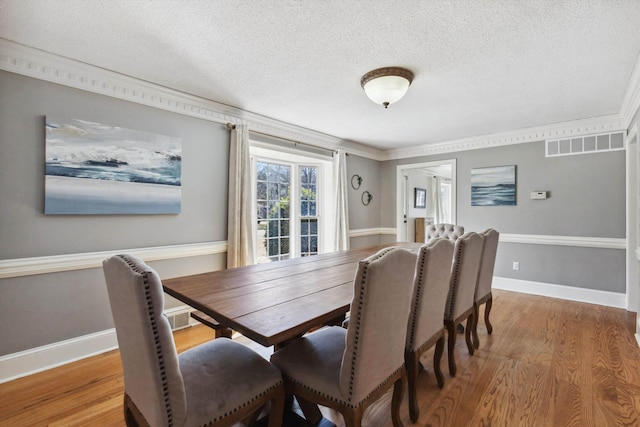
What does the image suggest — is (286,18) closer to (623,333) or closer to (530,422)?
(530,422)

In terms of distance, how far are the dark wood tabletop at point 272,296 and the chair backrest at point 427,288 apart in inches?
14.9

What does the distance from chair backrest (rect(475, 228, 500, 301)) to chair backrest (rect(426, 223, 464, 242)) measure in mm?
973

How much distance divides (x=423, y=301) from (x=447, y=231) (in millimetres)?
2390

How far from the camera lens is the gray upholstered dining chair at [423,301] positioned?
161 cm

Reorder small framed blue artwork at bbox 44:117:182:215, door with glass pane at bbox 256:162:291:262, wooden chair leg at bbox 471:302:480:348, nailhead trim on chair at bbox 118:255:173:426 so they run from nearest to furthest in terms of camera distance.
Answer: nailhead trim on chair at bbox 118:255:173:426 → small framed blue artwork at bbox 44:117:182:215 → wooden chair leg at bbox 471:302:480:348 → door with glass pane at bbox 256:162:291:262

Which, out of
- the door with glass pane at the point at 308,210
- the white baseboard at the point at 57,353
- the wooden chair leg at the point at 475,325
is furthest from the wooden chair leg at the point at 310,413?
the door with glass pane at the point at 308,210

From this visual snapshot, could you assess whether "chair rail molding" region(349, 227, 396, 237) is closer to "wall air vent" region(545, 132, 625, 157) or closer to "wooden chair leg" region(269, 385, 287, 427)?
"wall air vent" region(545, 132, 625, 157)

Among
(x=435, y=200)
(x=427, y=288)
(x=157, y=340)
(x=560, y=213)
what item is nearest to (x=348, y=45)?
(x=427, y=288)

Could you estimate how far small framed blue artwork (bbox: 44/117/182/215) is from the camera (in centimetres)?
221

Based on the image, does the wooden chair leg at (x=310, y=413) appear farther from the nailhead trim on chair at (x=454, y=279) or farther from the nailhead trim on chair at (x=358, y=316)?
the nailhead trim on chair at (x=454, y=279)

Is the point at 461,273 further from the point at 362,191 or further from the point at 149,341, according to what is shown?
the point at 362,191

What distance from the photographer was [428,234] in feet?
13.2

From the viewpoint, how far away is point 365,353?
3.85 ft

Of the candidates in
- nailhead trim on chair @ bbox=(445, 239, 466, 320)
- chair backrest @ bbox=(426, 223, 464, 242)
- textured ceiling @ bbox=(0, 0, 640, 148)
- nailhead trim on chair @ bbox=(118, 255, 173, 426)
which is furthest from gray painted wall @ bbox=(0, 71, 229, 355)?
chair backrest @ bbox=(426, 223, 464, 242)
